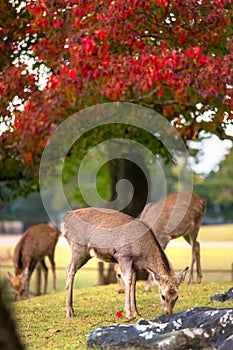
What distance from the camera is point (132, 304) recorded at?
11.1 m

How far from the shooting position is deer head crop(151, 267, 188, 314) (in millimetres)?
10305

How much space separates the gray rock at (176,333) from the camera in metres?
7.19

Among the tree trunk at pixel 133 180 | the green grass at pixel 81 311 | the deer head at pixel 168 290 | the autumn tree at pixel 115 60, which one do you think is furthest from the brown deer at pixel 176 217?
the deer head at pixel 168 290

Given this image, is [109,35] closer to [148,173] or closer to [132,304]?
[132,304]

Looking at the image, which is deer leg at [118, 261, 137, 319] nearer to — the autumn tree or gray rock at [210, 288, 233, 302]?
gray rock at [210, 288, 233, 302]

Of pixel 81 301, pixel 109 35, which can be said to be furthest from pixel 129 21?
pixel 81 301

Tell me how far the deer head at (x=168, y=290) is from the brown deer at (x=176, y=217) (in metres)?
4.14

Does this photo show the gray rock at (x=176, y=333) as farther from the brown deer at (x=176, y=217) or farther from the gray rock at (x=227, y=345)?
the brown deer at (x=176, y=217)

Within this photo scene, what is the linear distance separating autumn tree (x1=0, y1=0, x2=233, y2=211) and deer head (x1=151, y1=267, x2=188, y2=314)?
3.18m

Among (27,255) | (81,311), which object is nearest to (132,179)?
(27,255)

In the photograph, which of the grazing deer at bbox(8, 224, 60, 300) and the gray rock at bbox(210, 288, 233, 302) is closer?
the gray rock at bbox(210, 288, 233, 302)

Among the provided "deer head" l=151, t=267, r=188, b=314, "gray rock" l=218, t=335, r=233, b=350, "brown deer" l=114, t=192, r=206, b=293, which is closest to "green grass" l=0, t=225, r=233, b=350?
"deer head" l=151, t=267, r=188, b=314

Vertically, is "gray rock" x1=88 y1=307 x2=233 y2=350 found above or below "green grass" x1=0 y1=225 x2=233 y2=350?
above

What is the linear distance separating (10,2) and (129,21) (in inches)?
140
